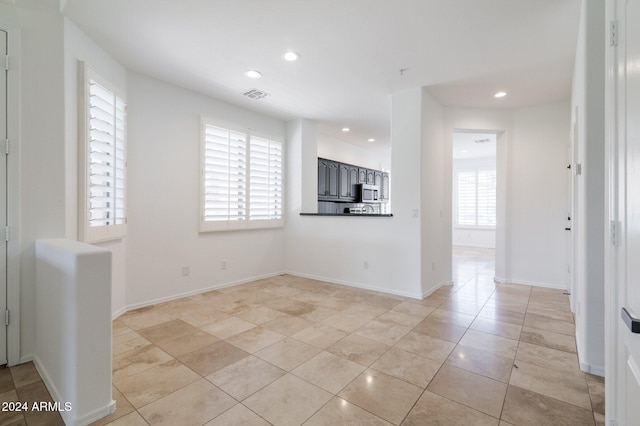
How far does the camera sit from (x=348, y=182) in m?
6.91

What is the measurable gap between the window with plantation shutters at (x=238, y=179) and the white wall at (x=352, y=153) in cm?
164

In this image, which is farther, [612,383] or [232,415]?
[232,415]

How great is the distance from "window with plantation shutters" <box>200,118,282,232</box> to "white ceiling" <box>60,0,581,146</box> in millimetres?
641

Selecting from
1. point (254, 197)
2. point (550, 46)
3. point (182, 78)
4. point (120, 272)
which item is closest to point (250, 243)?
point (254, 197)

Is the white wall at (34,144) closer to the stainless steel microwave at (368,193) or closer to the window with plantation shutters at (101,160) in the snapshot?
the window with plantation shutters at (101,160)

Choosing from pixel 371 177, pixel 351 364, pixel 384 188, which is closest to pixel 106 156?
pixel 351 364

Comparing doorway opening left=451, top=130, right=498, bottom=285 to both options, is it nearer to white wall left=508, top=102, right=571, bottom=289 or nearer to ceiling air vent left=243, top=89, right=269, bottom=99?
white wall left=508, top=102, right=571, bottom=289

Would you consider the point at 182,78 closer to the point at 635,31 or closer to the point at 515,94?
the point at 635,31

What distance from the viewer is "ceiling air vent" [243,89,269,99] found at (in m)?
4.00

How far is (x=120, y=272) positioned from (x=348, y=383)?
2759 mm

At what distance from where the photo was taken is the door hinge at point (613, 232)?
3.78ft

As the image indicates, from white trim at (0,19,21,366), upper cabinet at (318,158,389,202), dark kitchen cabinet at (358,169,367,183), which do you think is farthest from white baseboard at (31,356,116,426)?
dark kitchen cabinet at (358,169,367,183)

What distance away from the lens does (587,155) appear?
6.96 feet

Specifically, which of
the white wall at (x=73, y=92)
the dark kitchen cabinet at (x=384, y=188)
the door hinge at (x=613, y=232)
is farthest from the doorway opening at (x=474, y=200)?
the white wall at (x=73, y=92)
